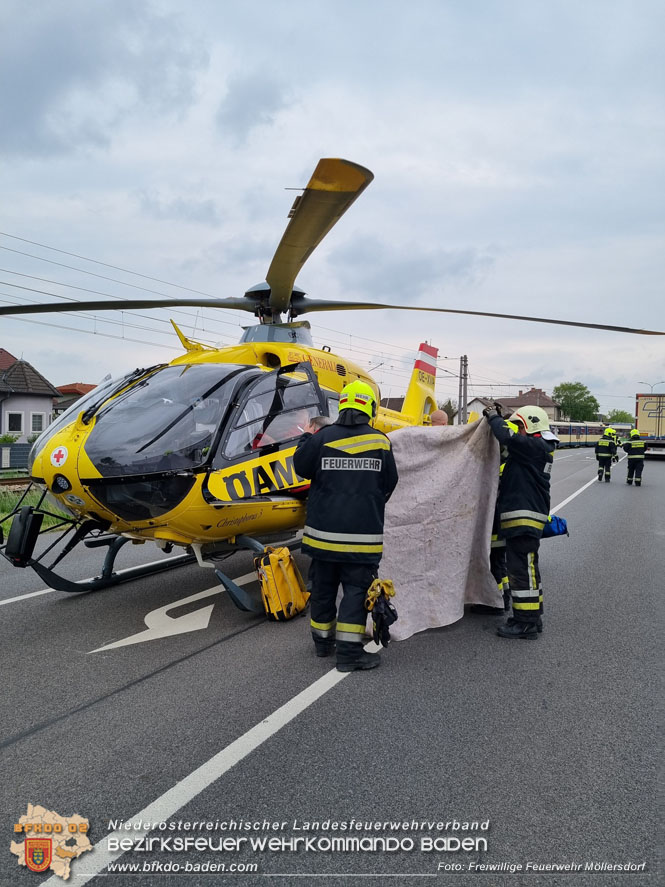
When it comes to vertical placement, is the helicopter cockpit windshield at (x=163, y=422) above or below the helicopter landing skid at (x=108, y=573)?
above

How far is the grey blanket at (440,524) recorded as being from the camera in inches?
196

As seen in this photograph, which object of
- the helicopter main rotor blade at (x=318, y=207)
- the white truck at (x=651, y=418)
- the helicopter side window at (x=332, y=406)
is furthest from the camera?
the white truck at (x=651, y=418)

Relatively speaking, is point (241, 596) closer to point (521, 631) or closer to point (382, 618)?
point (382, 618)

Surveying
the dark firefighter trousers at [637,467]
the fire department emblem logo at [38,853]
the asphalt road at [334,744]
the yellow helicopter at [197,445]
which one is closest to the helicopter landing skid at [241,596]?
the yellow helicopter at [197,445]

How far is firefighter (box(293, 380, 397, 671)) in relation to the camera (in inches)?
164

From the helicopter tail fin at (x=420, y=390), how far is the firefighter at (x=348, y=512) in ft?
18.2

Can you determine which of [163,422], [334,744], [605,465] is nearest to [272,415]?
[163,422]

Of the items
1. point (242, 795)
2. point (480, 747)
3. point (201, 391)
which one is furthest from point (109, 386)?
point (480, 747)

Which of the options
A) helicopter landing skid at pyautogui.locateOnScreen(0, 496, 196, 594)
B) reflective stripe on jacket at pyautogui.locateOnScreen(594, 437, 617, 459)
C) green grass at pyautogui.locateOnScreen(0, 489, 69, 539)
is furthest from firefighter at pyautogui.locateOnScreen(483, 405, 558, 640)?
reflective stripe on jacket at pyautogui.locateOnScreen(594, 437, 617, 459)

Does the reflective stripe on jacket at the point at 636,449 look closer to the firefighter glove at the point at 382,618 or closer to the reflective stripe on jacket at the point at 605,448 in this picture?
the reflective stripe on jacket at the point at 605,448

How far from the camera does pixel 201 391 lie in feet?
17.0

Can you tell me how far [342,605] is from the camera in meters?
4.21

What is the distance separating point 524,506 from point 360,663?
6.13 feet

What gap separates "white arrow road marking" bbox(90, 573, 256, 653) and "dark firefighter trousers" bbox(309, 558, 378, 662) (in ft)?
3.91
